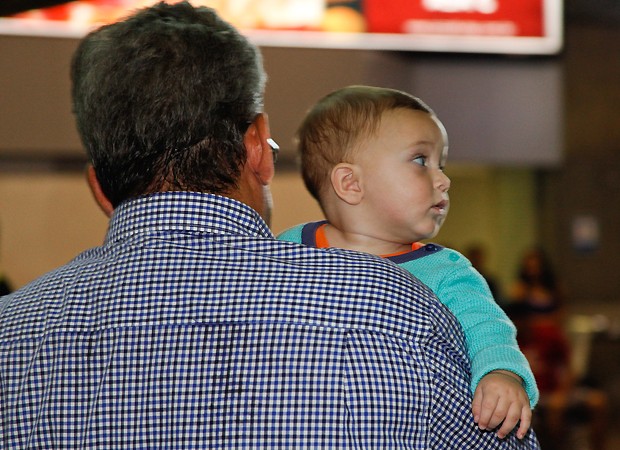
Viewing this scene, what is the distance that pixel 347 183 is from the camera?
74.0 inches

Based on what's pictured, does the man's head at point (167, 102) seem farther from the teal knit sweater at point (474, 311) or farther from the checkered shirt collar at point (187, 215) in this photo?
the teal knit sweater at point (474, 311)

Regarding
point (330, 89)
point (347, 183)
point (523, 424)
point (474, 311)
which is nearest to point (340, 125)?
point (347, 183)

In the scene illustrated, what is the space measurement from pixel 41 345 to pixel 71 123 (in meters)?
5.15

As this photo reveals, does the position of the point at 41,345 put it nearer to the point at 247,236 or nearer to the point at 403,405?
the point at 247,236

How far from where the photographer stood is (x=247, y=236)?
126cm

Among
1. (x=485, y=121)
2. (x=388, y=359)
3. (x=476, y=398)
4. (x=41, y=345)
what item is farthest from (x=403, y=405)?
(x=485, y=121)

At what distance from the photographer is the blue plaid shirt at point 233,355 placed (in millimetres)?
1146

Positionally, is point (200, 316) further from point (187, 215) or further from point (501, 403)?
point (501, 403)

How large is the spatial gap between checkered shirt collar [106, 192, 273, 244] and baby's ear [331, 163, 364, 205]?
59 centimetres

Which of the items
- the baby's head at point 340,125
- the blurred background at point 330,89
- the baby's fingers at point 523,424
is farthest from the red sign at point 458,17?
the baby's fingers at point 523,424

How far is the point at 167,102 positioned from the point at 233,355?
374mm

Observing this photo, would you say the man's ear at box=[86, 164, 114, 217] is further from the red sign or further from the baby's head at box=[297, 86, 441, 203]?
the red sign

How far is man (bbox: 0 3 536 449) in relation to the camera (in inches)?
45.3

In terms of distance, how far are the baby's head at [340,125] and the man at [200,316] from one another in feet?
1.78
